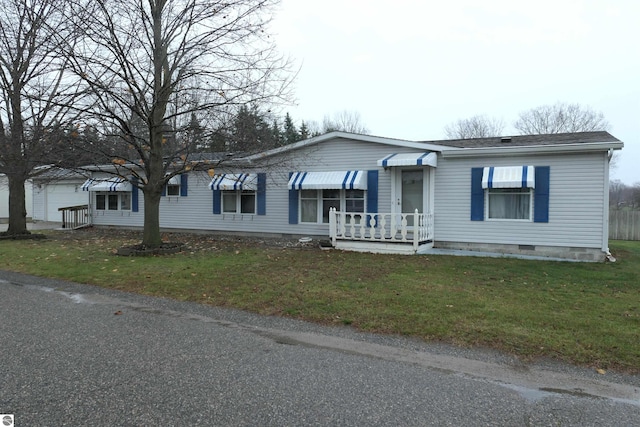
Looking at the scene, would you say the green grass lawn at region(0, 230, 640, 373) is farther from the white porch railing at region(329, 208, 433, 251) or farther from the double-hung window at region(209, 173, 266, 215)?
the double-hung window at region(209, 173, 266, 215)

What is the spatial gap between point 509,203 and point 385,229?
337cm

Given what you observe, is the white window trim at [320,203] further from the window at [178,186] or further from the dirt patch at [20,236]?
the dirt patch at [20,236]

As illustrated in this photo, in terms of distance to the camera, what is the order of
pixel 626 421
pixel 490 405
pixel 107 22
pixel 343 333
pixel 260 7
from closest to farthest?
1. pixel 626 421
2. pixel 490 405
3. pixel 343 333
4. pixel 107 22
5. pixel 260 7

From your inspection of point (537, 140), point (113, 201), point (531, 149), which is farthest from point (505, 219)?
point (113, 201)

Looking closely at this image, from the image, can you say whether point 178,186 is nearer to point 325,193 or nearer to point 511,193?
point 325,193

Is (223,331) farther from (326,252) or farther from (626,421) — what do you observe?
(326,252)

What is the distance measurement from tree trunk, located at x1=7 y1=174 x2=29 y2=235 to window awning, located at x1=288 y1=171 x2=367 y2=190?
369 inches

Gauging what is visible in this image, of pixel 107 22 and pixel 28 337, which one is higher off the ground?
pixel 107 22

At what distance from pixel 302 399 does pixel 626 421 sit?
2.19 meters

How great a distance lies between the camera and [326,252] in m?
10.6

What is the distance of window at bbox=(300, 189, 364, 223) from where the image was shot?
12.5 metres

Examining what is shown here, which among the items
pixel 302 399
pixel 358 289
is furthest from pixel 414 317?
pixel 302 399

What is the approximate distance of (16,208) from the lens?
13703mm

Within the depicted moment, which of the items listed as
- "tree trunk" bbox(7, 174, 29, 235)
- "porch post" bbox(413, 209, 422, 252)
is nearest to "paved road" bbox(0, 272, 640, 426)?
"porch post" bbox(413, 209, 422, 252)
